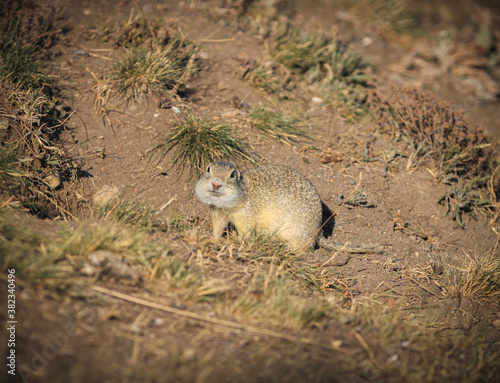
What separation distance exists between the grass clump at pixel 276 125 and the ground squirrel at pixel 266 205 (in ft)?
4.96

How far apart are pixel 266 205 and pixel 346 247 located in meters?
1.18

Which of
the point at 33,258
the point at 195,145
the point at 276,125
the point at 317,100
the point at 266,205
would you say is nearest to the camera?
the point at 33,258

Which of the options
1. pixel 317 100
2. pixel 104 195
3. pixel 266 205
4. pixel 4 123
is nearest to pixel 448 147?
pixel 317 100

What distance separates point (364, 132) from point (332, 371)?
4.87 metres

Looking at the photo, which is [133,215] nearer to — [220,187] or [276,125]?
[220,187]

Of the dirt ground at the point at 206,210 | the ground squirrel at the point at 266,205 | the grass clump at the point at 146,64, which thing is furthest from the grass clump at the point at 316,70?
the ground squirrel at the point at 266,205

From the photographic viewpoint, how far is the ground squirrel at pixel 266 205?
465 cm

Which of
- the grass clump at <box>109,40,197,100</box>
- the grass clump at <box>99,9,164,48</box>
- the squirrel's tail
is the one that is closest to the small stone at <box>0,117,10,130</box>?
the grass clump at <box>109,40,197,100</box>

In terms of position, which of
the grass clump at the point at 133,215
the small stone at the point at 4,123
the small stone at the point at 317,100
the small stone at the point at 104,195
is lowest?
the small stone at the point at 104,195

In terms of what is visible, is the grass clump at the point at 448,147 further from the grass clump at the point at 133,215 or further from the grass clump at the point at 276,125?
the grass clump at the point at 133,215

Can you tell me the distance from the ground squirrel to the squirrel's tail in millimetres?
19

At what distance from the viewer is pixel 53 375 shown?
2674 millimetres

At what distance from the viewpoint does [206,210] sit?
5.48 m

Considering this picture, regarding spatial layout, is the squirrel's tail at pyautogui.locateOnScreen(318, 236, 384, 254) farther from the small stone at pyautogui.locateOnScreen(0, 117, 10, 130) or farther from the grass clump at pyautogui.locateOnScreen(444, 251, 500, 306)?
the small stone at pyautogui.locateOnScreen(0, 117, 10, 130)
